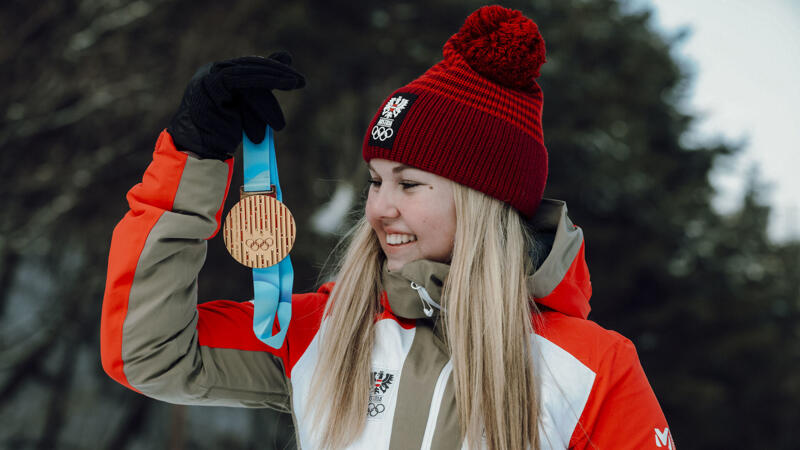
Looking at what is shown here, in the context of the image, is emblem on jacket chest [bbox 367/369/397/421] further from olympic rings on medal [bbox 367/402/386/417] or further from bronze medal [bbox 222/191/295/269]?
bronze medal [bbox 222/191/295/269]

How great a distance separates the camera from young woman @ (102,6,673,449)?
1513 millimetres

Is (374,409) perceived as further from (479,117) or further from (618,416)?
(479,117)

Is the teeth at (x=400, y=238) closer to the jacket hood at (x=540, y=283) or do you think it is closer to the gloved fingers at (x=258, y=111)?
the jacket hood at (x=540, y=283)

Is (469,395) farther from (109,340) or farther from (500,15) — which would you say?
(500,15)

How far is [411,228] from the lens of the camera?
172 cm

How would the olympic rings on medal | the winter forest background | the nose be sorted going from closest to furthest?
the olympic rings on medal, the nose, the winter forest background

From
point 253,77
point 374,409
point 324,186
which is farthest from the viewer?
point 324,186

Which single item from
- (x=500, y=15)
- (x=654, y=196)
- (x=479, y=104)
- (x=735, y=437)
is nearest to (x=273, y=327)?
(x=479, y=104)

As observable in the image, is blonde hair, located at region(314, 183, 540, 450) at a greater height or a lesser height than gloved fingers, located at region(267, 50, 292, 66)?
lesser

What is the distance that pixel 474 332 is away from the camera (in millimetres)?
1619

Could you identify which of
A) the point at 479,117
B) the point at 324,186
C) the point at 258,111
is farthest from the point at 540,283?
the point at 324,186

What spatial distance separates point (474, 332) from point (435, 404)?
18 centimetres

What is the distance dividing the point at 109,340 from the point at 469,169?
0.88m

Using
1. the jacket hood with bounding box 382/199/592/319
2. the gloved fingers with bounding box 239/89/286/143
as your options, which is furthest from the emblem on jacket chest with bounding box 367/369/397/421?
the gloved fingers with bounding box 239/89/286/143
